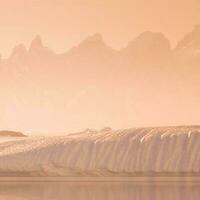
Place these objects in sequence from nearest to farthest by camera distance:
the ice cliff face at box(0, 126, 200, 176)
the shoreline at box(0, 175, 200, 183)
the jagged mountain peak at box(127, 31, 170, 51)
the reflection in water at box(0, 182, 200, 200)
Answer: the reflection in water at box(0, 182, 200, 200) → the shoreline at box(0, 175, 200, 183) → the ice cliff face at box(0, 126, 200, 176) → the jagged mountain peak at box(127, 31, 170, 51)

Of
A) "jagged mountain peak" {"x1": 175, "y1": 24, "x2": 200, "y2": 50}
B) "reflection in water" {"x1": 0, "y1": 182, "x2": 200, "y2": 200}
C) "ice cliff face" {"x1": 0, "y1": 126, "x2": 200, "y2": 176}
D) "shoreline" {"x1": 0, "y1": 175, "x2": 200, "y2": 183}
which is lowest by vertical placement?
"reflection in water" {"x1": 0, "y1": 182, "x2": 200, "y2": 200}

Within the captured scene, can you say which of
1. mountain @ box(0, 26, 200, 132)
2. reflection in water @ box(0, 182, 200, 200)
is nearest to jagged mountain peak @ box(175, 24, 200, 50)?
mountain @ box(0, 26, 200, 132)

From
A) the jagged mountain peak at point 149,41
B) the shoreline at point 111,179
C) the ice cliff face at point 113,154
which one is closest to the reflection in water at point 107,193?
the shoreline at point 111,179

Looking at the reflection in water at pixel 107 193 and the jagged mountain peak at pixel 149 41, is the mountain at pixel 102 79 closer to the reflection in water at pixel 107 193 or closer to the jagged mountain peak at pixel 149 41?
the jagged mountain peak at pixel 149 41

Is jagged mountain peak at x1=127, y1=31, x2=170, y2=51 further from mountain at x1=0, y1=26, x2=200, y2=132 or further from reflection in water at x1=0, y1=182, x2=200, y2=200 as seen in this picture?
reflection in water at x1=0, y1=182, x2=200, y2=200

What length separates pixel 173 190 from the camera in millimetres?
4199

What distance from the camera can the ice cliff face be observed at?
590 cm

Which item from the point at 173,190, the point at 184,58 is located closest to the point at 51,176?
the point at 173,190

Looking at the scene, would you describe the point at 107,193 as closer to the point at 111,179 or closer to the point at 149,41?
the point at 111,179

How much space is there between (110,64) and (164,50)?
1.48 m

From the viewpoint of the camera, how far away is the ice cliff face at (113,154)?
5.90 meters

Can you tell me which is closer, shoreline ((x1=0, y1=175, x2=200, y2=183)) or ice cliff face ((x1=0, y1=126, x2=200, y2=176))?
shoreline ((x1=0, y1=175, x2=200, y2=183))

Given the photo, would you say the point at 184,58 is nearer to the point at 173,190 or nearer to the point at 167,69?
the point at 167,69

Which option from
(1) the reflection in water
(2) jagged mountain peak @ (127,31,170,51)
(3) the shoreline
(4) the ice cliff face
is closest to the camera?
(1) the reflection in water
